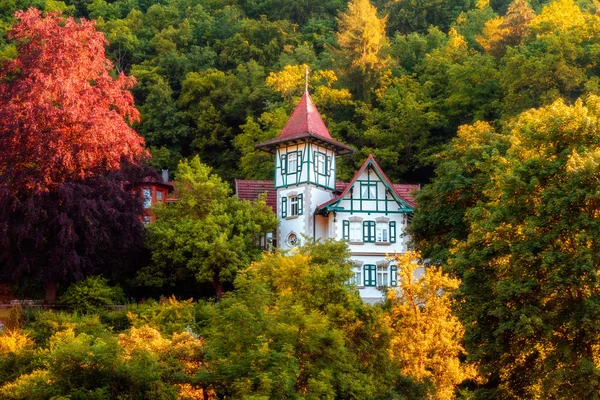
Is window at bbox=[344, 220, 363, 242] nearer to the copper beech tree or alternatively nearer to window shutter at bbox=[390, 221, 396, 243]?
window shutter at bbox=[390, 221, 396, 243]

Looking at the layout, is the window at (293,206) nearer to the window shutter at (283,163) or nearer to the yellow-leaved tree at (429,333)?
the window shutter at (283,163)

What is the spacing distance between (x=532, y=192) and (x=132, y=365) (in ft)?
39.4

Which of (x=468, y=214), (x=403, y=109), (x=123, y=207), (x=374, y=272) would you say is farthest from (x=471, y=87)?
(x=468, y=214)

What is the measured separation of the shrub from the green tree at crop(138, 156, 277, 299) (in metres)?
4.15

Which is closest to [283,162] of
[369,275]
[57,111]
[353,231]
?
[353,231]

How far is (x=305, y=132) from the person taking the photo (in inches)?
2076

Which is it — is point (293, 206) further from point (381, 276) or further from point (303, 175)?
point (381, 276)

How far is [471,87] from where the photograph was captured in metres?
65.7

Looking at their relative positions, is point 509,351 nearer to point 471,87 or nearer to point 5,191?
point 5,191

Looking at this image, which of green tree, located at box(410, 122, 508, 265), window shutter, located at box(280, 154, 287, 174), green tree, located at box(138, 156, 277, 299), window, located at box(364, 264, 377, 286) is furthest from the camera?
window shutter, located at box(280, 154, 287, 174)

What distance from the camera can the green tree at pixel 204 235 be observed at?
4662 cm

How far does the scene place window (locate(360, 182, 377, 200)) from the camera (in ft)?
173

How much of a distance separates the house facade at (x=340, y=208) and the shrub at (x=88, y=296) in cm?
1193

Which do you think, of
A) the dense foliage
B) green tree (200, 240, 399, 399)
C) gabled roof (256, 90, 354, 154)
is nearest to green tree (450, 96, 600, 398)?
the dense foliage
